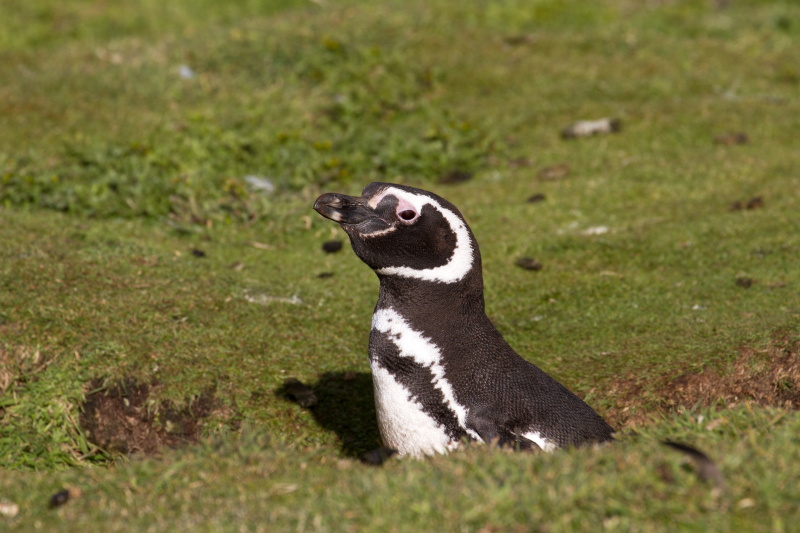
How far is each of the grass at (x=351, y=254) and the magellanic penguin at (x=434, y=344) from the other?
449mm

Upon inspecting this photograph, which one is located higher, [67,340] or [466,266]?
[466,266]

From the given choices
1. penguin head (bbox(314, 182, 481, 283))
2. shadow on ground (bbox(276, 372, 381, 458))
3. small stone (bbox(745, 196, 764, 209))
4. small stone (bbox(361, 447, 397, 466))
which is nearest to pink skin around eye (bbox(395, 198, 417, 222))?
penguin head (bbox(314, 182, 481, 283))

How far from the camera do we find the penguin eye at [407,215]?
13.8 feet

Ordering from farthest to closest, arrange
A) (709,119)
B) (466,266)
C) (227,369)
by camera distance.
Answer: (709,119)
(227,369)
(466,266)

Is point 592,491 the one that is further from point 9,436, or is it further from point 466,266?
point 9,436

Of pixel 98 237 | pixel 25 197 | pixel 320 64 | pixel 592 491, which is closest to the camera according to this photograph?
pixel 592 491

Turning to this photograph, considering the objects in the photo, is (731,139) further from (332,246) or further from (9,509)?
(9,509)

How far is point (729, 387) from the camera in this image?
504 centimetres

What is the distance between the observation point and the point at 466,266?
4.33 m

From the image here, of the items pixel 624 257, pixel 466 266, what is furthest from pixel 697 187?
pixel 466 266

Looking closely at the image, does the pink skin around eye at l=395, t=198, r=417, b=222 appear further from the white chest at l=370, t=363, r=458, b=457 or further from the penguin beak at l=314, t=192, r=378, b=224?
the white chest at l=370, t=363, r=458, b=457

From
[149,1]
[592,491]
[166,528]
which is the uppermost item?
[592,491]

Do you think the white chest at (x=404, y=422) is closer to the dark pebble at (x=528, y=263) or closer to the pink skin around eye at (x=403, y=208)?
the pink skin around eye at (x=403, y=208)

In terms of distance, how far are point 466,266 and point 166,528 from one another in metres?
1.96
